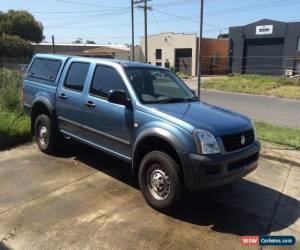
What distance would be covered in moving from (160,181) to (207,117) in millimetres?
1007

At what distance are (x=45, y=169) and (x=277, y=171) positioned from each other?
12.9 ft

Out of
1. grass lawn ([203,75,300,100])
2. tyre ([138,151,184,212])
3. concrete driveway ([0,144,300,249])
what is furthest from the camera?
grass lawn ([203,75,300,100])

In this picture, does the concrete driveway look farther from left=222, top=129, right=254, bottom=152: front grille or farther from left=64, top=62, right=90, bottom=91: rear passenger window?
left=64, top=62, right=90, bottom=91: rear passenger window

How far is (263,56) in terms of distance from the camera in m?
41.2

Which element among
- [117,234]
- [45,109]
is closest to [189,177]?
[117,234]

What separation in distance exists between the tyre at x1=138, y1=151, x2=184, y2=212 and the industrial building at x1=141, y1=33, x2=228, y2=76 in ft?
133

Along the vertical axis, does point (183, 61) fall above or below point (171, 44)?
below

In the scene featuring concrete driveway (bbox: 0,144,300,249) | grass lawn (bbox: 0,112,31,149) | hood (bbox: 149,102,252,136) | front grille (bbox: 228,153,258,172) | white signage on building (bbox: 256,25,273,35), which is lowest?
concrete driveway (bbox: 0,144,300,249)

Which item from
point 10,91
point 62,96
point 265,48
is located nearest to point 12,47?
point 265,48

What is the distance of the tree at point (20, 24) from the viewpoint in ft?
194

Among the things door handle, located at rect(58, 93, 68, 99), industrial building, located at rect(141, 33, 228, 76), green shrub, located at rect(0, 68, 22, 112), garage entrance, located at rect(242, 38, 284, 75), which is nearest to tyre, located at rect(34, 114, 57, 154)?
door handle, located at rect(58, 93, 68, 99)

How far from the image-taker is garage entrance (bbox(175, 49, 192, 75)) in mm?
46544

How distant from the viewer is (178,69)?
47.8 meters

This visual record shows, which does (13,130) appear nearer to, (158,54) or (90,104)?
(90,104)
